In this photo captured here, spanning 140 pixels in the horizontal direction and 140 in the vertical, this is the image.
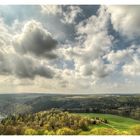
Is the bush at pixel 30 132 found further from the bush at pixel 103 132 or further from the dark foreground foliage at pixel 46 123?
the bush at pixel 103 132

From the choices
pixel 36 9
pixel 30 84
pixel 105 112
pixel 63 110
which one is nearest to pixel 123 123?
pixel 105 112

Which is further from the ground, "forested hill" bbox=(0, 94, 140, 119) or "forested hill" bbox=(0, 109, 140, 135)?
"forested hill" bbox=(0, 94, 140, 119)

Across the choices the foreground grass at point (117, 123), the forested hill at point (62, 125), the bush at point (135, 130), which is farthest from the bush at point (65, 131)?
the bush at point (135, 130)

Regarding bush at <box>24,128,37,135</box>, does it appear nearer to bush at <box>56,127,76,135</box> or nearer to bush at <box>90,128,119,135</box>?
bush at <box>56,127,76,135</box>

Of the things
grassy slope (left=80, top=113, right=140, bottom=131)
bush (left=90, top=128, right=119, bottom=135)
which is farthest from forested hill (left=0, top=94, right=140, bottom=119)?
bush (left=90, top=128, right=119, bottom=135)

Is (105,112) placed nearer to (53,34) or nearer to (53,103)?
(53,103)

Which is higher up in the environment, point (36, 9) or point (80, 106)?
point (36, 9)

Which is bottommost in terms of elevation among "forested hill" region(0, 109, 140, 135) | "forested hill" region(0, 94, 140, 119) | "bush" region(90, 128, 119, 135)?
"bush" region(90, 128, 119, 135)

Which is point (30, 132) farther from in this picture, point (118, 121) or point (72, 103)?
point (118, 121)
